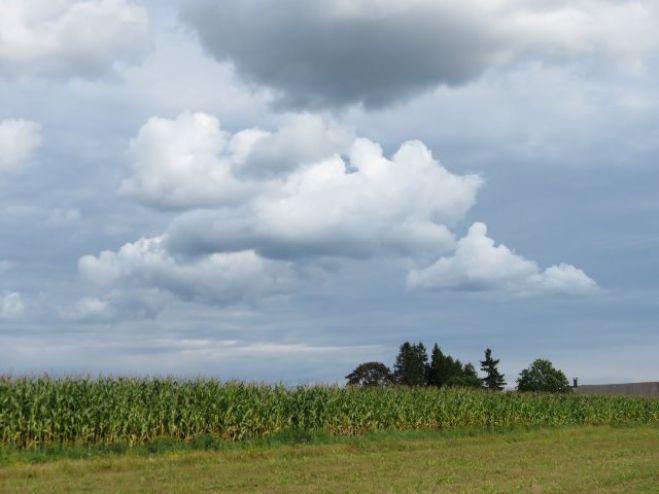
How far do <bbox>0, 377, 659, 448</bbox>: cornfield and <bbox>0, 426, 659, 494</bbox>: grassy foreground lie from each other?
10.8ft

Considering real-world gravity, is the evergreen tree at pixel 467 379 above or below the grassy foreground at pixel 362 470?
above

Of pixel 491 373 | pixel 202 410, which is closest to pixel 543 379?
pixel 491 373

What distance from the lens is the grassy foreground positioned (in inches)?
724

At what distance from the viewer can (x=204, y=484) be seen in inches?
756

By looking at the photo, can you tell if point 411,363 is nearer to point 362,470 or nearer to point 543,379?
point 543,379

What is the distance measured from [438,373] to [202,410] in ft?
218

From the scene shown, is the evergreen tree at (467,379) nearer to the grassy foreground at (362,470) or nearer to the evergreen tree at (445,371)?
the evergreen tree at (445,371)

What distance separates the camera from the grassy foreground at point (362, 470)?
18.4 meters

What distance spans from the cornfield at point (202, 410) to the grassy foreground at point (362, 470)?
10.8 ft

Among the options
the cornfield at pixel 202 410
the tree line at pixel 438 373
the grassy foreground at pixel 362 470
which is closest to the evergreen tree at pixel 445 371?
the tree line at pixel 438 373

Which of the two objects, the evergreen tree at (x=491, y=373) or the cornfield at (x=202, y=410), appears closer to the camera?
the cornfield at (x=202, y=410)

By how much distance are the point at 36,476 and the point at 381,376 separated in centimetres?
7632

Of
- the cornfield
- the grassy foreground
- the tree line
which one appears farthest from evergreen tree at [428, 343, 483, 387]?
the grassy foreground

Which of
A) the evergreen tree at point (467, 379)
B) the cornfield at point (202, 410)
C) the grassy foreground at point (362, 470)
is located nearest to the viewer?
the grassy foreground at point (362, 470)
